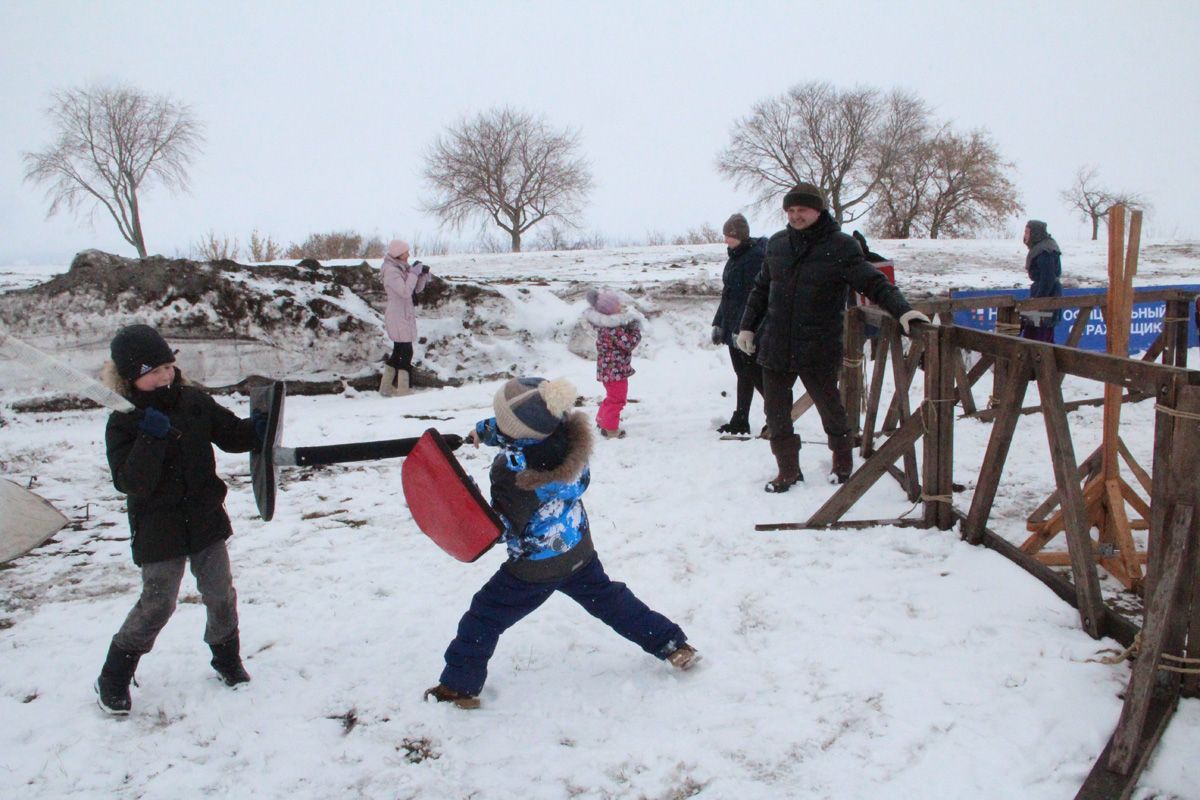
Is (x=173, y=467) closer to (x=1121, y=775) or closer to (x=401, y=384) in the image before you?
(x=1121, y=775)

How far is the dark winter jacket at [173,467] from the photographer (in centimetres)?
304

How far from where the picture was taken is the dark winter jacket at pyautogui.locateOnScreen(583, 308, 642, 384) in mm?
7520

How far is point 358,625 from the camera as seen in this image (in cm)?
407

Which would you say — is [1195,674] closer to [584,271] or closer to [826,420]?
[826,420]

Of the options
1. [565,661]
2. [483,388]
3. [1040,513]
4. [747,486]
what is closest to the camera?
[565,661]

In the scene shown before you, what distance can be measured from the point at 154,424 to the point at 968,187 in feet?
127

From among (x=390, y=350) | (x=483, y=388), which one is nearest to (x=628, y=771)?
(x=483, y=388)

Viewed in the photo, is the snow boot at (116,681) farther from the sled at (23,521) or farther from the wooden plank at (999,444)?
the wooden plank at (999,444)

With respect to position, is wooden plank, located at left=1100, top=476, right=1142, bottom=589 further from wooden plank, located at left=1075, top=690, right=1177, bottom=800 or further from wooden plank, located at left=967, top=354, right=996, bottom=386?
wooden plank, located at left=967, top=354, right=996, bottom=386

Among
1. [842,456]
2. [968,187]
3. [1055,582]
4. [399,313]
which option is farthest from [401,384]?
[968,187]

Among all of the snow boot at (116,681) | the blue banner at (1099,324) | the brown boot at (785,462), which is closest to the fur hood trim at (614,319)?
the brown boot at (785,462)

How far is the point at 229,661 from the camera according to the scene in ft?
11.4

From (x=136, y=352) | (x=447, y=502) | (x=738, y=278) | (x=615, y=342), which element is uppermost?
(x=738, y=278)

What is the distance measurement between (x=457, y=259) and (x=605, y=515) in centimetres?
1338
